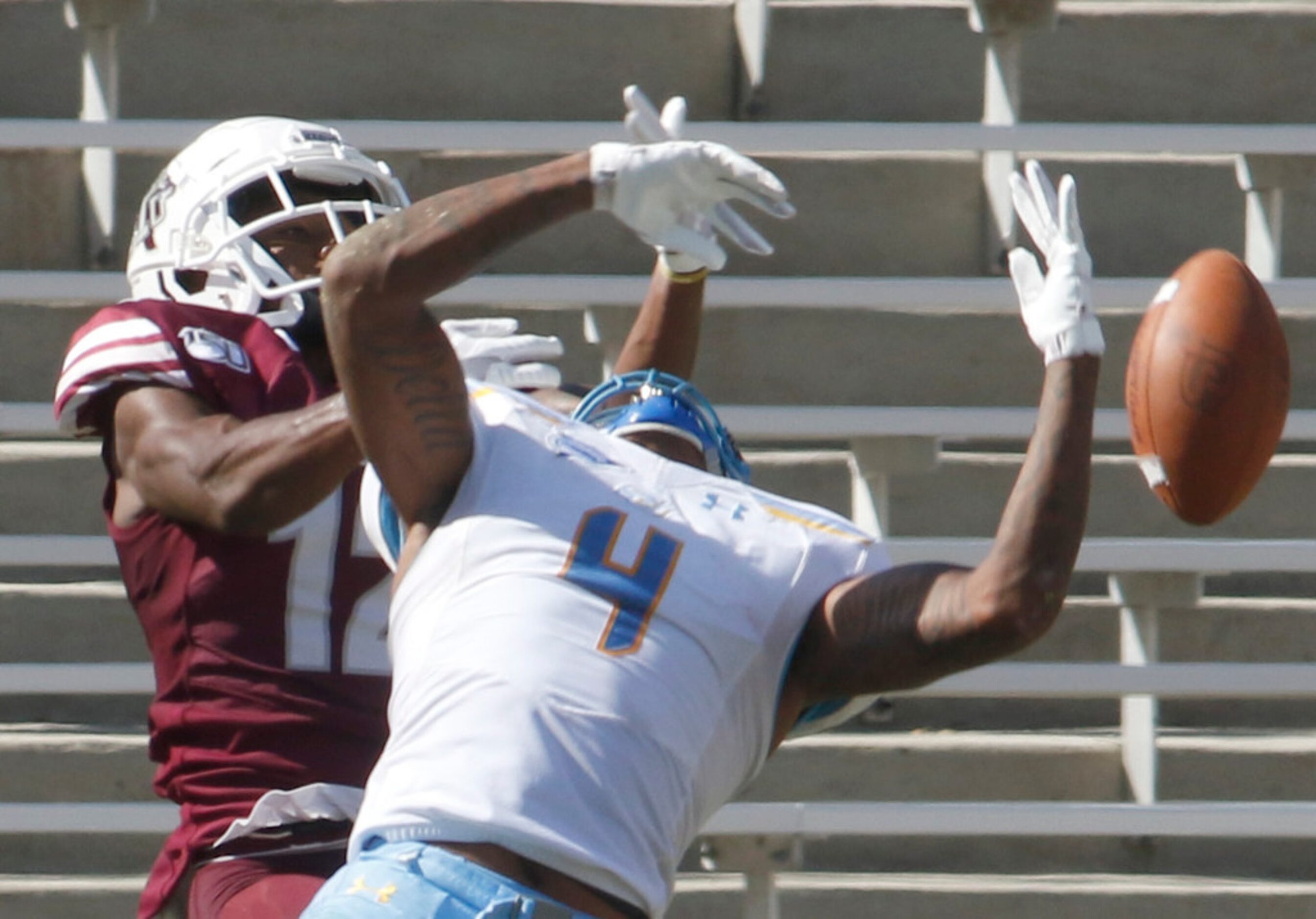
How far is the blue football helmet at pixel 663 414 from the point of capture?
2080mm

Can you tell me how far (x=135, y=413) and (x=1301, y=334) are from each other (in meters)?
2.74

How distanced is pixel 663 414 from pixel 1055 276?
438 mm

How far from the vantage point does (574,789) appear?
173cm

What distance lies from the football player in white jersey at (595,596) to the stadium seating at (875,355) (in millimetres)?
1545

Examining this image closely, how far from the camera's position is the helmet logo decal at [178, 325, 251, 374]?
7.43ft

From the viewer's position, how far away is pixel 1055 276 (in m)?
1.90

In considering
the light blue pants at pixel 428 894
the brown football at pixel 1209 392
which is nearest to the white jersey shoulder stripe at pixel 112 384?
the light blue pants at pixel 428 894

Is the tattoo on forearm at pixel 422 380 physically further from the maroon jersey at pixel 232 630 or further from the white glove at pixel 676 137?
the maroon jersey at pixel 232 630

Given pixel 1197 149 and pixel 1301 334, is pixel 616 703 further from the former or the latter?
pixel 1301 334

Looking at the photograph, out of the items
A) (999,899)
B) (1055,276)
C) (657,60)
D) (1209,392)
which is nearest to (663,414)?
(1055,276)

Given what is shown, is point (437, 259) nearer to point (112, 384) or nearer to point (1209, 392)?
point (112, 384)

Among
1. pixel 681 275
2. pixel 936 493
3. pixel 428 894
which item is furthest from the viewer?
pixel 936 493

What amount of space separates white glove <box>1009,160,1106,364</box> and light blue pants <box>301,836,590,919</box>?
691 mm

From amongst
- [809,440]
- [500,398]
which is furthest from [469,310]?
[500,398]
